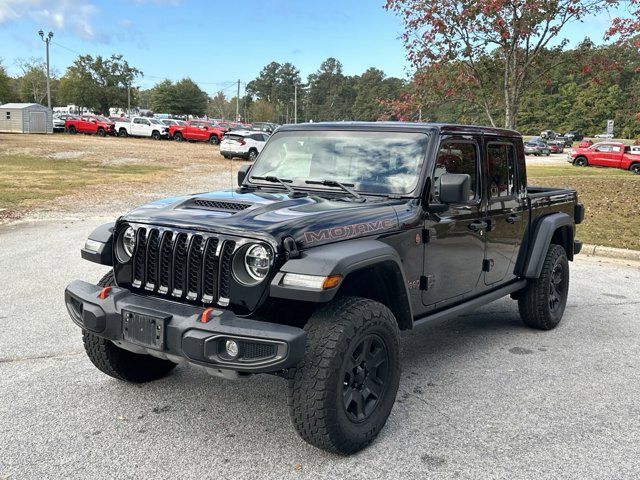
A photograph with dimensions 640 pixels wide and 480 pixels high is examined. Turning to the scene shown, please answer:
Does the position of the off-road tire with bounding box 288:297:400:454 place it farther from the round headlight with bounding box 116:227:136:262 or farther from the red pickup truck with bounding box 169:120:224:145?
the red pickup truck with bounding box 169:120:224:145

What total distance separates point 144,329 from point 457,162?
255 centimetres

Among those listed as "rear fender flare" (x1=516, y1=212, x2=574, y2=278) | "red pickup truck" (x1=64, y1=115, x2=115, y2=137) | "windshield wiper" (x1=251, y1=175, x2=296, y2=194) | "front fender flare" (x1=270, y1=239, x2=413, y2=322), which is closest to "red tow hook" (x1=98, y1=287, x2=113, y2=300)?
"front fender flare" (x1=270, y1=239, x2=413, y2=322)

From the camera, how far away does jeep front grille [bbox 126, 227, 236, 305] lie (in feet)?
10.5

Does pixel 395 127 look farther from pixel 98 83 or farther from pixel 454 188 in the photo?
pixel 98 83

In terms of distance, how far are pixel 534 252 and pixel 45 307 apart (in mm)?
4636

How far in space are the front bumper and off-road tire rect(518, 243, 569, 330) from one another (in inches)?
125

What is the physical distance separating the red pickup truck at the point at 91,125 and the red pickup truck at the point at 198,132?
18.8 ft

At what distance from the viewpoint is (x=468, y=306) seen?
453 cm

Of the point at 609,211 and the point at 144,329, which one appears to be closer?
the point at 144,329

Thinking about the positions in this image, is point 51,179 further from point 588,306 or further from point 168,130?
point 168,130

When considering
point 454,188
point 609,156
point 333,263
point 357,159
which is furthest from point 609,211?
point 609,156

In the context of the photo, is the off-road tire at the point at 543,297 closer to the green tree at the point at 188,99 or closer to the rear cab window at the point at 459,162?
the rear cab window at the point at 459,162

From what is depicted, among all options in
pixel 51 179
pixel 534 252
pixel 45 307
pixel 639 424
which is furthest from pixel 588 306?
pixel 51 179

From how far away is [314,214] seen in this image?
3.41 m
